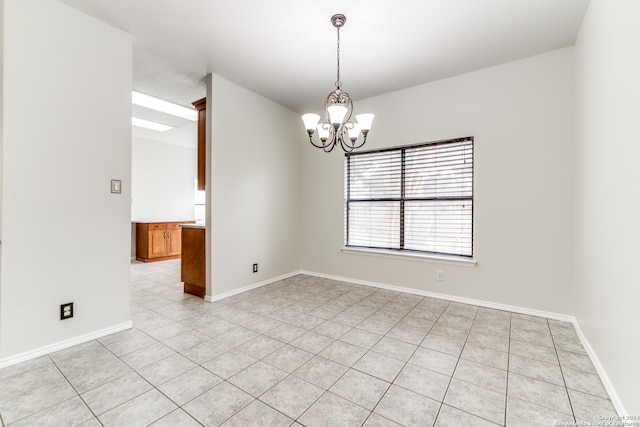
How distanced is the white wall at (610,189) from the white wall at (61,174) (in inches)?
141

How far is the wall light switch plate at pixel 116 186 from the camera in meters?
2.51

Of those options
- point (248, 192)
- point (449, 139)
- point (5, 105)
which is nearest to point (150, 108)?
point (248, 192)

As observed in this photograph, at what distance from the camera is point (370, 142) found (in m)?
4.01

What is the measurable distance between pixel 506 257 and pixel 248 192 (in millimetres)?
3200

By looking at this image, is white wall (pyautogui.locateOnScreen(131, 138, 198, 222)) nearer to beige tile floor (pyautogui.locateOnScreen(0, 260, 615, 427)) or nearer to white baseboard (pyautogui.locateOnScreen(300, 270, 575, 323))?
beige tile floor (pyautogui.locateOnScreen(0, 260, 615, 427))

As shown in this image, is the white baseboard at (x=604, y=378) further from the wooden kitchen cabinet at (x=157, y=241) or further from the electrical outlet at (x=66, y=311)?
the wooden kitchen cabinet at (x=157, y=241)

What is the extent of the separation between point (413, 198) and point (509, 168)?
109 centimetres

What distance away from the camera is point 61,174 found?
222 centimetres

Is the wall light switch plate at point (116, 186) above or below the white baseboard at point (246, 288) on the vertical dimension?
above

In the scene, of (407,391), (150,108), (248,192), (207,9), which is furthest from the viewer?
(150,108)

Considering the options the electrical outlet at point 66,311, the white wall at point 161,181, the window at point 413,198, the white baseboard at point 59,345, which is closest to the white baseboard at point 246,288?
the white baseboard at point 59,345

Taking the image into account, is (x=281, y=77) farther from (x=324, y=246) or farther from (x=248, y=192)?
(x=324, y=246)

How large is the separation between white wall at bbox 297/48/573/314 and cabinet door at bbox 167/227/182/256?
480 cm

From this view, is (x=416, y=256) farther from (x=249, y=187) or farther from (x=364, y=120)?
(x=249, y=187)
